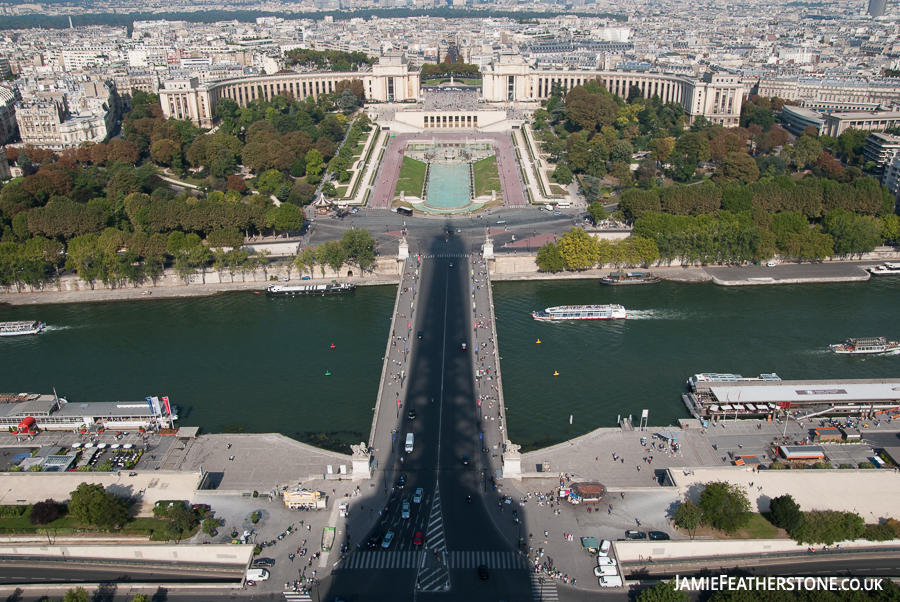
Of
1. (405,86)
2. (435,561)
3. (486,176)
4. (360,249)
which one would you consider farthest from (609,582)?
(405,86)

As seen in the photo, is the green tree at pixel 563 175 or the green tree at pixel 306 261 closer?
the green tree at pixel 306 261

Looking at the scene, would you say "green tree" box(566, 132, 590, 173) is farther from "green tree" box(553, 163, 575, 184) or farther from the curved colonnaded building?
the curved colonnaded building

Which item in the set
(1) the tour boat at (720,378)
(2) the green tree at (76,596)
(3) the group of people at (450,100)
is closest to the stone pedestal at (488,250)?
(1) the tour boat at (720,378)

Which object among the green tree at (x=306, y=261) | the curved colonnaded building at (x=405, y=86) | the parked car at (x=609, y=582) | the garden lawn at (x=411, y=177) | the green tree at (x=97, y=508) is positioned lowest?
the parked car at (x=609, y=582)

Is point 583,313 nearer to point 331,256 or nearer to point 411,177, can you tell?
point 331,256

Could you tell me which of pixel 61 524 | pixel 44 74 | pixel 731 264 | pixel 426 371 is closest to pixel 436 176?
pixel 731 264

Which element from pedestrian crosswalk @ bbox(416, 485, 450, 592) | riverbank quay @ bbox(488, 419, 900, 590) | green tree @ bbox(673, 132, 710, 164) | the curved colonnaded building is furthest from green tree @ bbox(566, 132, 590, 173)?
pedestrian crosswalk @ bbox(416, 485, 450, 592)

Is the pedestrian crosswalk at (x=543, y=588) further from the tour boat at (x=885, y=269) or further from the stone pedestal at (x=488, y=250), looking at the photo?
the tour boat at (x=885, y=269)
